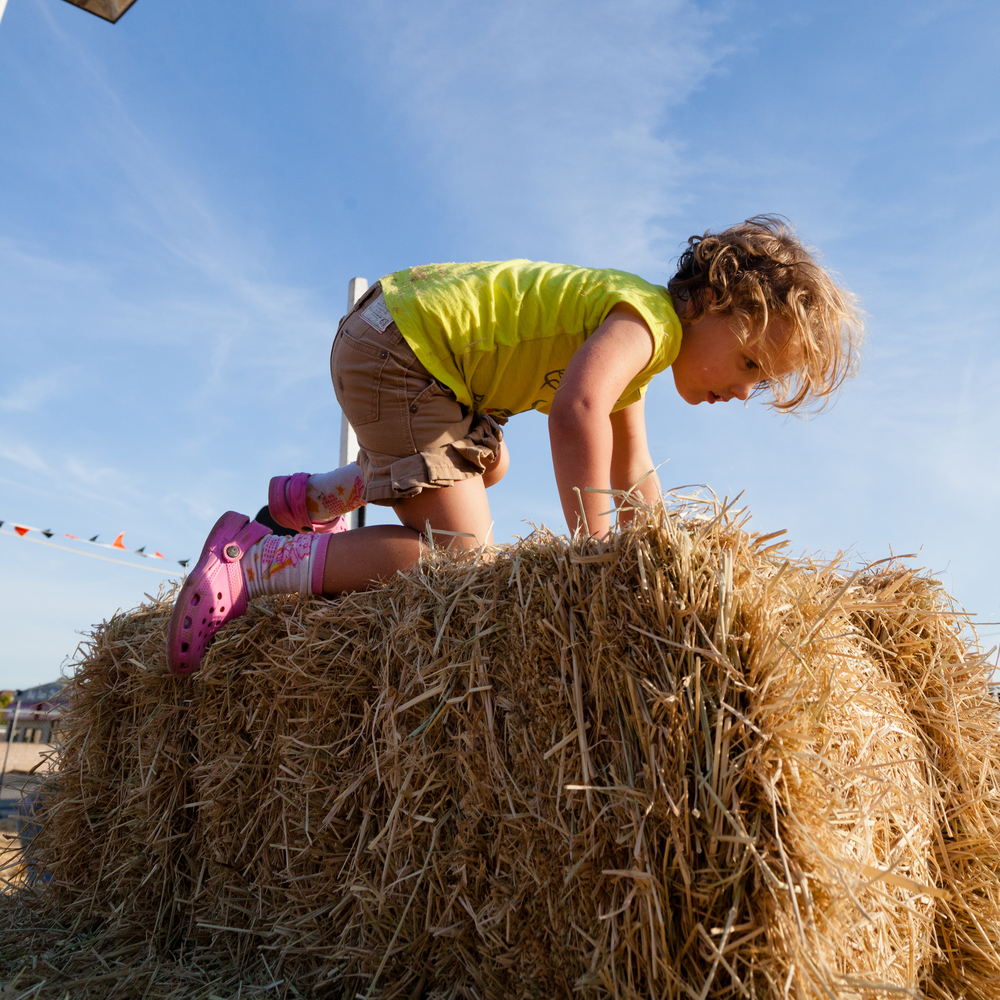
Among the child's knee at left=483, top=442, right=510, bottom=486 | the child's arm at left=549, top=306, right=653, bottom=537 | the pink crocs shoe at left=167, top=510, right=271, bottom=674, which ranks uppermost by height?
the child's knee at left=483, top=442, right=510, bottom=486

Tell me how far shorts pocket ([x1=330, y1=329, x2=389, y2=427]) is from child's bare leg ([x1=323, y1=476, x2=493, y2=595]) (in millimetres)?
257

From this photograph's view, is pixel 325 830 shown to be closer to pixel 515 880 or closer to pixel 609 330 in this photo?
pixel 515 880

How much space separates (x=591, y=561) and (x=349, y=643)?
0.58 metres

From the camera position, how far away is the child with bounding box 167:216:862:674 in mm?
1684

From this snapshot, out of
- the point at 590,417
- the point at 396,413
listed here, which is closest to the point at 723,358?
the point at 590,417

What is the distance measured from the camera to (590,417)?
4.96 feet

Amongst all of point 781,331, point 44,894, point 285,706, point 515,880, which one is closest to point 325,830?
point 285,706

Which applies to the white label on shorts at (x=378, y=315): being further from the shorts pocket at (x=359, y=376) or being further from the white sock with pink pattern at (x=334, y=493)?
the white sock with pink pattern at (x=334, y=493)

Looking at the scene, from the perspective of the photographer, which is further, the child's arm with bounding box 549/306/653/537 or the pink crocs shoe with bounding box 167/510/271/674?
the pink crocs shoe with bounding box 167/510/271/674

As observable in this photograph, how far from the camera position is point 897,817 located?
1.15m

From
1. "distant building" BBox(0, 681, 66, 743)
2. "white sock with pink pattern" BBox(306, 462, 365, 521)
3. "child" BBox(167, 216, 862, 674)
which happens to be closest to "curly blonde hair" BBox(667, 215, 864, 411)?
"child" BBox(167, 216, 862, 674)

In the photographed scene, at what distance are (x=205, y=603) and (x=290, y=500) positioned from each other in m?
0.70

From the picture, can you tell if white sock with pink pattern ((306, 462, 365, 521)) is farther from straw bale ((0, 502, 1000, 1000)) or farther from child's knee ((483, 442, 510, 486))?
straw bale ((0, 502, 1000, 1000))

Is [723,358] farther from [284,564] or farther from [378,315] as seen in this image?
[284,564]
